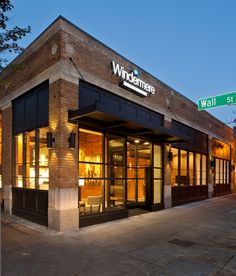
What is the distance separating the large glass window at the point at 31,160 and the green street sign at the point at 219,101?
23.4ft

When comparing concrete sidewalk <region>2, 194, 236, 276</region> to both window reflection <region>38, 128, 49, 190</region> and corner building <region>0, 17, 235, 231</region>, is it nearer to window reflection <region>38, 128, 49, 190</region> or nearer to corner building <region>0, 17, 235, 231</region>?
corner building <region>0, 17, 235, 231</region>

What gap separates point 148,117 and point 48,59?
6315 millimetres

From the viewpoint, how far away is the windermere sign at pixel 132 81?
12109 mm

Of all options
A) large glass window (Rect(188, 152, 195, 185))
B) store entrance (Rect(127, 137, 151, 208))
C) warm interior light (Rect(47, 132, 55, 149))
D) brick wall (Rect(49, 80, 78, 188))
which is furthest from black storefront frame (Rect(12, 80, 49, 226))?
large glass window (Rect(188, 152, 195, 185))

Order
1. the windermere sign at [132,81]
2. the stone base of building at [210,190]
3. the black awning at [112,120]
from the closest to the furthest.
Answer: the black awning at [112,120]
the windermere sign at [132,81]
the stone base of building at [210,190]

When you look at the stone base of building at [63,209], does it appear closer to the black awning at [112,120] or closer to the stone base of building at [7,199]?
the black awning at [112,120]

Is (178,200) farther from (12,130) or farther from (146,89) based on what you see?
(12,130)

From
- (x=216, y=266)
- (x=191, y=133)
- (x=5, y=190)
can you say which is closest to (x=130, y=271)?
(x=216, y=266)

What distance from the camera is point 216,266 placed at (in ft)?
20.5

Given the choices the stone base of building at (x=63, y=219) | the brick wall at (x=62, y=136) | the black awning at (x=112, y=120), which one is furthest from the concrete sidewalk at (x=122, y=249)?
the black awning at (x=112, y=120)

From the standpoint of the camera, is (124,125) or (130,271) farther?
(124,125)

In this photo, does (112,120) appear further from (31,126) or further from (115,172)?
(31,126)

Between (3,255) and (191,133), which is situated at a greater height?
(191,133)

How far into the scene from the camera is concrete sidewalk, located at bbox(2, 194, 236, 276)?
5.98 metres
